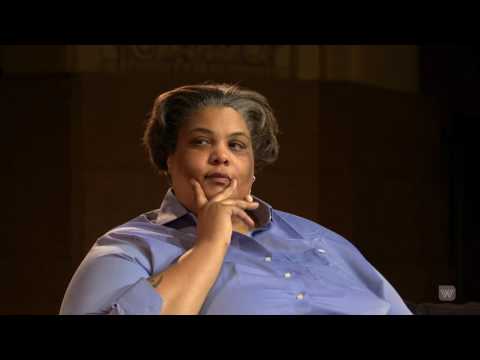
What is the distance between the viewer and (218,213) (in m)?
1.98

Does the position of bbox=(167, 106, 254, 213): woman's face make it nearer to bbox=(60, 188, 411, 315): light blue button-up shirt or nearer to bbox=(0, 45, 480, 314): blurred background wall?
bbox=(60, 188, 411, 315): light blue button-up shirt

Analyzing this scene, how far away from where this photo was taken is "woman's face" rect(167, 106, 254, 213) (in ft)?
6.87

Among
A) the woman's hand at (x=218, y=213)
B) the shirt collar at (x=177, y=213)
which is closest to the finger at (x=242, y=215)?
the woman's hand at (x=218, y=213)

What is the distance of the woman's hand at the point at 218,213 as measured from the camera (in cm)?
194

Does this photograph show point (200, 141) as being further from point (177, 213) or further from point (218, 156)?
point (177, 213)

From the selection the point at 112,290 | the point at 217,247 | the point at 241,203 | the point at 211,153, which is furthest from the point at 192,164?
the point at 112,290

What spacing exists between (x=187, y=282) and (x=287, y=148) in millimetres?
2404

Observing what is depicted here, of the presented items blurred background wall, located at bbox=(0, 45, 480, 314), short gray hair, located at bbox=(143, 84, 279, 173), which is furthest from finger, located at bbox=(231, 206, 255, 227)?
blurred background wall, located at bbox=(0, 45, 480, 314)

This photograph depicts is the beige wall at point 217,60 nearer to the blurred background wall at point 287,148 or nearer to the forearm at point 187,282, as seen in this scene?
the blurred background wall at point 287,148

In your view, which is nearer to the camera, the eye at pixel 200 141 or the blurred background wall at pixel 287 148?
the eye at pixel 200 141

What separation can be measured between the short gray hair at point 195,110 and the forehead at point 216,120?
0.04ft
